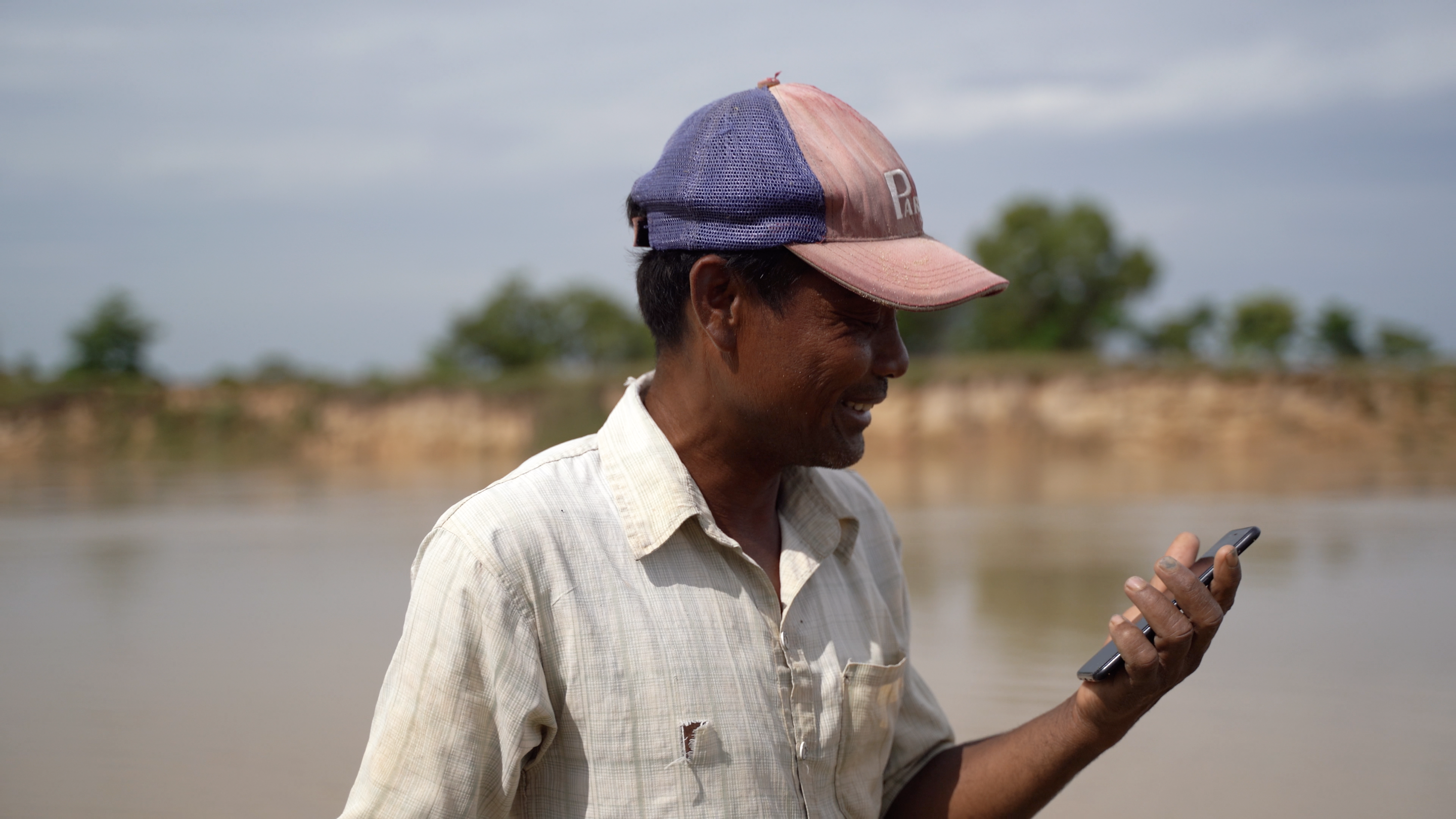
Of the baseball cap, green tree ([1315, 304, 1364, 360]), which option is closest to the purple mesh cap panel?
the baseball cap

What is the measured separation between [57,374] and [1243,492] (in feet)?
83.3

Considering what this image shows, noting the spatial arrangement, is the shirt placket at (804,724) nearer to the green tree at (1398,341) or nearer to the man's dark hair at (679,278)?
the man's dark hair at (679,278)

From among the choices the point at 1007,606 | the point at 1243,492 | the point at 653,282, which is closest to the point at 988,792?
the point at 653,282

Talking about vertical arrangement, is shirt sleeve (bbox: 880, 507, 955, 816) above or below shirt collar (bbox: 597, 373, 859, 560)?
below

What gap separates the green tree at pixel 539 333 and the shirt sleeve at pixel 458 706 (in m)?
39.0

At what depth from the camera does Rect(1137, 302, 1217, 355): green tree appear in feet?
124

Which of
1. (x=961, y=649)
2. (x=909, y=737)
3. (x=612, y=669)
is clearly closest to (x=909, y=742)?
(x=909, y=737)

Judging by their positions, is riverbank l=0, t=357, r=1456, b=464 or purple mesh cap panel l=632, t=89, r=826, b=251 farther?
riverbank l=0, t=357, r=1456, b=464

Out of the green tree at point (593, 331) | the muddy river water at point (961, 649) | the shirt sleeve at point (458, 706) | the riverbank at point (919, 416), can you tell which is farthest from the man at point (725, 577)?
the green tree at point (593, 331)

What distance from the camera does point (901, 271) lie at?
1.41 metres

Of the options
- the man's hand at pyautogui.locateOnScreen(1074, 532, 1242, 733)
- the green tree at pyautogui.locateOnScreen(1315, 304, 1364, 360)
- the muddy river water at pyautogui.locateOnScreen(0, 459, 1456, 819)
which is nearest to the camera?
the man's hand at pyautogui.locateOnScreen(1074, 532, 1242, 733)

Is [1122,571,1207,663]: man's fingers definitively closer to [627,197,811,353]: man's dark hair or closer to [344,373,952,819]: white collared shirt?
[344,373,952,819]: white collared shirt

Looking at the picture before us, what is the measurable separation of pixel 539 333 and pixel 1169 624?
44628mm

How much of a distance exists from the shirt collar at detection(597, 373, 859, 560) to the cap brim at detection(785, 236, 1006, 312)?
0.31 meters
